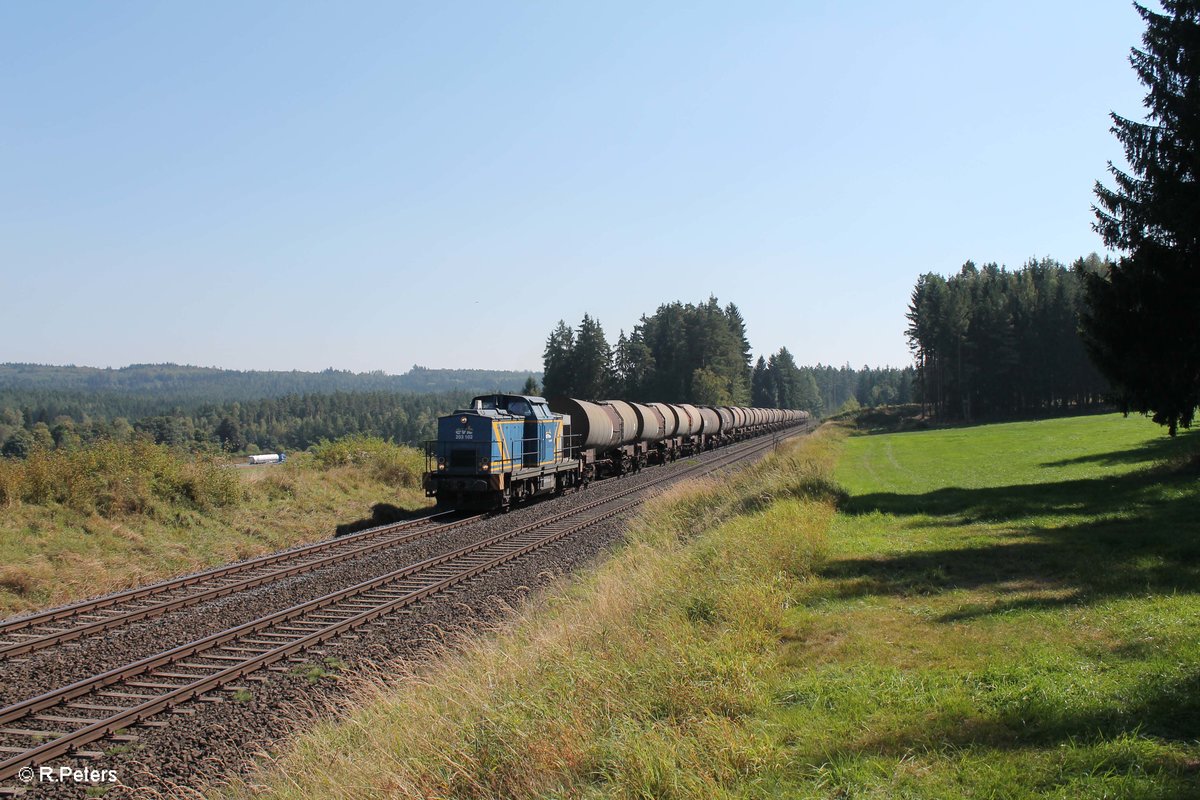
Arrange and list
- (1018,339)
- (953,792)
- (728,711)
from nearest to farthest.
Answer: (953,792) < (728,711) < (1018,339)

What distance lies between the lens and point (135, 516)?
19.4m

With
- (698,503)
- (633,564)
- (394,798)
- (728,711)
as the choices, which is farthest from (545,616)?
(698,503)

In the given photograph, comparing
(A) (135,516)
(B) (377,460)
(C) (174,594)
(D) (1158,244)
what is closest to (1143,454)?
(D) (1158,244)

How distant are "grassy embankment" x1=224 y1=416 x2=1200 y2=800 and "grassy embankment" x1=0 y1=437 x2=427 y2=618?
9.79 metres

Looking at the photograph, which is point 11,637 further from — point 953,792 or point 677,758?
point 953,792

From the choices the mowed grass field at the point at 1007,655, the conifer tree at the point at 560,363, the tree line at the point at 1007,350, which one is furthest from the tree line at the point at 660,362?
the mowed grass field at the point at 1007,655

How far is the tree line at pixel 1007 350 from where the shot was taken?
279 feet

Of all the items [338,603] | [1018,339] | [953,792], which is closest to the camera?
[953,792]

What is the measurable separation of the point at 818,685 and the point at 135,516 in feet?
60.0

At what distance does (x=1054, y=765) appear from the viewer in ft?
16.9

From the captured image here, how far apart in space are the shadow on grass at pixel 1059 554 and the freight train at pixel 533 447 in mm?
10650

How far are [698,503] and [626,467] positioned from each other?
17867 mm

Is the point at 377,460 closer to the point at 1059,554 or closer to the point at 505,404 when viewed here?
the point at 505,404

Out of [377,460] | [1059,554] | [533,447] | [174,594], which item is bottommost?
[174,594]
